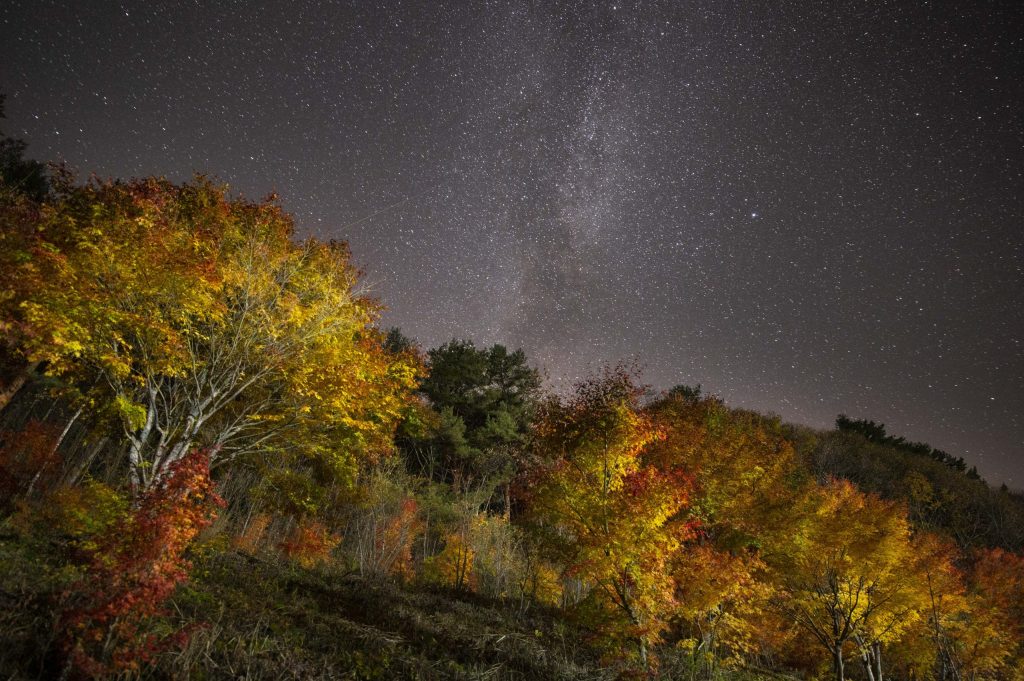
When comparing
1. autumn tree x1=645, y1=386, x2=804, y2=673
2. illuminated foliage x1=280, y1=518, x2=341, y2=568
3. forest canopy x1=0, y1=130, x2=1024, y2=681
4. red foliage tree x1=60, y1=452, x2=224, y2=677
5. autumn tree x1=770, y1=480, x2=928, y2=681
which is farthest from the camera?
illuminated foliage x1=280, y1=518, x2=341, y2=568

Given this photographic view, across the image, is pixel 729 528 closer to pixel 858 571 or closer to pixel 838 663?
pixel 858 571

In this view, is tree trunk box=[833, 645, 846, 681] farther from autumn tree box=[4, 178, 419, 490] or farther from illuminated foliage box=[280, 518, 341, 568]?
illuminated foliage box=[280, 518, 341, 568]

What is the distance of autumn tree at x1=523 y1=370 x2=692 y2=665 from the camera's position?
959 cm

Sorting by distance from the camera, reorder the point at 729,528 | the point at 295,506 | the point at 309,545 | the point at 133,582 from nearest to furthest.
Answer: the point at 133,582, the point at 729,528, the point at 295,506, the point at 309,545

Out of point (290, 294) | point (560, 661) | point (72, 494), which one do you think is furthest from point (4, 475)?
point (560, 661)

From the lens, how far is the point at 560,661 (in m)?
10.3

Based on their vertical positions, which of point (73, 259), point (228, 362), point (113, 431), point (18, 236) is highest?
point (18, 236)

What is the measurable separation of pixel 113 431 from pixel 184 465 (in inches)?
330

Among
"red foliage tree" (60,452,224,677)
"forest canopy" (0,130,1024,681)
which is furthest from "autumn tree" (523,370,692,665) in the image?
"red foliage tree" (60,452,224,677)

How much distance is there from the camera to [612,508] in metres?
Result: 10.1

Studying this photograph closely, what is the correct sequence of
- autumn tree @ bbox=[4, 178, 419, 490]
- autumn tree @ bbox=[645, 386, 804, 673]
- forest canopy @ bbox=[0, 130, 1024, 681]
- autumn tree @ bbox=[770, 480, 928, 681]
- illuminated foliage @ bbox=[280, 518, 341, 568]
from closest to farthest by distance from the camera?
1. forest canopy @ bbox=[0, 130, 1024, 681]
2. autumn tree @ bbox=[4, 178, 419, 490]
3. autumn tree @ bbox=[645, 386, 804, 673]
4. autumn tree @ bbox=[770, 480, 928, 681]
5. illuminated foliage @ bbox=[280, 518, 341, 568]

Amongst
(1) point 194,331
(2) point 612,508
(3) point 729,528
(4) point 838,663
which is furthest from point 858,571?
(1) point 194,331

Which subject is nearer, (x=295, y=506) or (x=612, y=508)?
(x=612, y=508)

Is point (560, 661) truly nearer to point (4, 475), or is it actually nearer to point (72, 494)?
point (72, 494)
